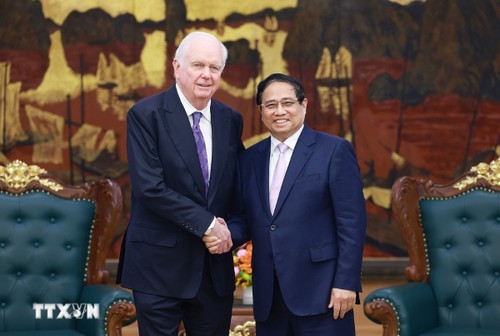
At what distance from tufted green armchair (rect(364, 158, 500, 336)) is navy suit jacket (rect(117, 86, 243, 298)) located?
4.89 feet

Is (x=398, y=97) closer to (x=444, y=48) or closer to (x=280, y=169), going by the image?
(x=444, y=48)

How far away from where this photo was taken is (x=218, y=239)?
3.23 meters

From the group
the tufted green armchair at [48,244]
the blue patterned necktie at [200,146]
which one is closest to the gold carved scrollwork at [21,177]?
the tufted green armchair at [48,244]

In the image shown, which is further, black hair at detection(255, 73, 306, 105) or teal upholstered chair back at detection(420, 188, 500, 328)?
teal upholstered chair back at detection(420, 188, 500, 328)

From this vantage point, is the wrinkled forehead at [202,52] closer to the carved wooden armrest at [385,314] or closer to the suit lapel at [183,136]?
the suit lapel at [183,136]

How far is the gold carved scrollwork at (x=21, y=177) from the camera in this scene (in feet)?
14.9

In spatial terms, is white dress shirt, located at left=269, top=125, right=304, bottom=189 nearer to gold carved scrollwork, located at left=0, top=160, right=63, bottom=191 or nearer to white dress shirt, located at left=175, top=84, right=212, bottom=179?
white dress shirt, located at left=175, top=84, right=212, bottom=179

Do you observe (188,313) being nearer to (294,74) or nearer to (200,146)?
(200,146)

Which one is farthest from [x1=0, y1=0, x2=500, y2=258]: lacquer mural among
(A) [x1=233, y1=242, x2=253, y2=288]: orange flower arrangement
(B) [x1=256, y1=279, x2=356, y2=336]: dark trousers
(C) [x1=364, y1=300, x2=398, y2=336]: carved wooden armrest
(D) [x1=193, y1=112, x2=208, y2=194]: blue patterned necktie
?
(B) [x1=256, y1=279, x2=356, y2=336]: dark trousers

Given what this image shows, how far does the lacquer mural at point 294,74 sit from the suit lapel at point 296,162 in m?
3.02

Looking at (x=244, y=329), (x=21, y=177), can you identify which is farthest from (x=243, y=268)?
(x=21, y=177)

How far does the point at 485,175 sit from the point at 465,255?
44 cm

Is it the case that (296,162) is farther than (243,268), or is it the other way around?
(243,268)

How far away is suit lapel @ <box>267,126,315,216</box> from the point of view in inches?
131
